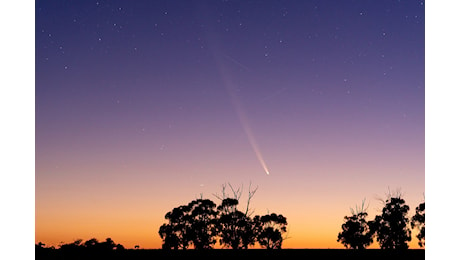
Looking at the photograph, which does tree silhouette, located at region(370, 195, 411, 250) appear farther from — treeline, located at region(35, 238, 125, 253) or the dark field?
treeline, located at region(35, 238, 125, 253)

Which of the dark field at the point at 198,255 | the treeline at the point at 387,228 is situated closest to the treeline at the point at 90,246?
the dark field at the point at 198,255

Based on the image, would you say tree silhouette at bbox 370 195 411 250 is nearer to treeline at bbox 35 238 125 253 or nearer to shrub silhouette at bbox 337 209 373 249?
shrub silhouette at bbox 337 209 373 249

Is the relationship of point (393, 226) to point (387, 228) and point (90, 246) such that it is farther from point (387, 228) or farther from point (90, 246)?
point (90, 246)

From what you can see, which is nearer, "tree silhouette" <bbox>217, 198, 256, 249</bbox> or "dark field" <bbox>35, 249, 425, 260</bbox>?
"dark field" <bbox>35, 249, 425, 260</bbox>

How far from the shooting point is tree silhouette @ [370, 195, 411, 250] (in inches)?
1579

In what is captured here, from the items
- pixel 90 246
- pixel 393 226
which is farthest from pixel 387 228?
pixel 90 246

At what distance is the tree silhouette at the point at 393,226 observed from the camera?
4012 cm

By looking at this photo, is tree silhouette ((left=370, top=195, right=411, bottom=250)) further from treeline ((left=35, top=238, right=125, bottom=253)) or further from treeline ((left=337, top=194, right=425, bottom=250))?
treeline ((left=35, top=238, right=125, bottom=253))

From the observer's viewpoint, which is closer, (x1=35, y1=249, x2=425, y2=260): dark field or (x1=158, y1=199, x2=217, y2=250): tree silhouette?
(x1=35, y1=249, x2=425, y2=260): dark field

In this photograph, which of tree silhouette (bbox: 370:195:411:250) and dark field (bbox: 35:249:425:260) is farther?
tree silhouette (bbox: 370:195:411:250)

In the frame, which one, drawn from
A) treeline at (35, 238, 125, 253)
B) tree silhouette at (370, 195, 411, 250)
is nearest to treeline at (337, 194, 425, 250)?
tree silhouette at (370, 195, 411, 250)
